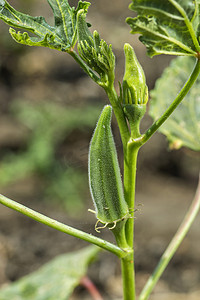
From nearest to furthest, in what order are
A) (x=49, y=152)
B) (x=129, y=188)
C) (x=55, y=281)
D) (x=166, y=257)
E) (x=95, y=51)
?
(x=95, y=51) → (x=129, y=188) → (x=166, y=257) → (x=55, y=281) → (x=49, y=152)

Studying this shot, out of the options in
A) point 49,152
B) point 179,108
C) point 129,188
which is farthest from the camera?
point 49,152

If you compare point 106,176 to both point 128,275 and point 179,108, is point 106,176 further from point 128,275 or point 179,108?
point 179,108

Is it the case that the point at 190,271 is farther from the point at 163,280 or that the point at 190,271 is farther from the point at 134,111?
the point at 134,111

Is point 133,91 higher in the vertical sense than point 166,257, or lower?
higher

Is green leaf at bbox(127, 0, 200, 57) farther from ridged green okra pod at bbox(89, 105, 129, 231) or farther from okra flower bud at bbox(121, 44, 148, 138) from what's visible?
ridged green okra pod at bbox(89, 105, 129, 231)

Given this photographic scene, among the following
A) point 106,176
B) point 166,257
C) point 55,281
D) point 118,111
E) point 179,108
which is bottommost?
point 55,281

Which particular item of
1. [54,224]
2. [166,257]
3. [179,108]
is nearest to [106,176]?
[54,224]

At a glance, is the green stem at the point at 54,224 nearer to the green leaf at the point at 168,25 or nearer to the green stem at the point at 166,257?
the green stem at the point at 166,257

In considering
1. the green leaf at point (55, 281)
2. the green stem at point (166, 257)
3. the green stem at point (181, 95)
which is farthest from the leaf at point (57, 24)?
the green leaf at point (55, 281)
